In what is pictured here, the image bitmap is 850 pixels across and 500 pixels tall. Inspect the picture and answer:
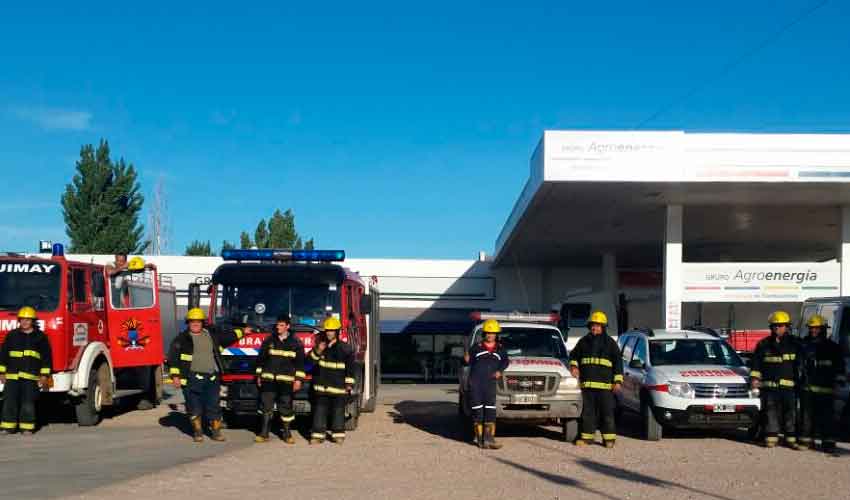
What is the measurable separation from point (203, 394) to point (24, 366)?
105 inches

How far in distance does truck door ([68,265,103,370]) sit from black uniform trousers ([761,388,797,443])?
10.3 meters

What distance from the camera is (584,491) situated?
959cm

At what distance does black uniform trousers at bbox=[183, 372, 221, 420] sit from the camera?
13133 millimetres

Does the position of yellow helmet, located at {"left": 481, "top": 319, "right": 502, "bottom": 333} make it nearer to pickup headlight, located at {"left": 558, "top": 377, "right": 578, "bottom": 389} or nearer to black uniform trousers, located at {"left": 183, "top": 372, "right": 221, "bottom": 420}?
pickup headlight, located at {"left": 558, "top": 377, "right": 578, "bottom": 389}

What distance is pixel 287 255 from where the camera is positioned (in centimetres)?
1453

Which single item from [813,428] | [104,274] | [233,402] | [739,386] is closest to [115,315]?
[104,274]

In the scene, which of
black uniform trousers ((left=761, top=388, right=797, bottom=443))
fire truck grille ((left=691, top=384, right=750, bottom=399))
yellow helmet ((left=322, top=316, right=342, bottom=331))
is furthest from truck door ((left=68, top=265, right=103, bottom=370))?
black uniform trousers ((left=761, top=388, right=797, bottom=443))

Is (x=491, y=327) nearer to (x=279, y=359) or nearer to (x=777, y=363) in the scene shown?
(x=279, y=359)

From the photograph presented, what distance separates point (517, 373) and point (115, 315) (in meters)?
7.30

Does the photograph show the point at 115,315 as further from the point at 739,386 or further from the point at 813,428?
the point at 813,428

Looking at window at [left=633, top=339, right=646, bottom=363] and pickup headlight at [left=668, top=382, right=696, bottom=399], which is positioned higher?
window at [left=633, top=339, right=646, bottom=363]

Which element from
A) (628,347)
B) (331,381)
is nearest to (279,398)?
(331,381)

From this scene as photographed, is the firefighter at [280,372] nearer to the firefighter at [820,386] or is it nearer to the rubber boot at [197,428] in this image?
the rubber boot at [197,428]

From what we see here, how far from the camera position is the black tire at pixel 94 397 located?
1501 cm
